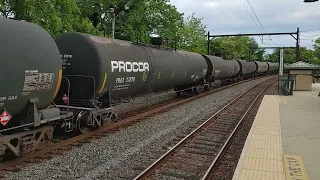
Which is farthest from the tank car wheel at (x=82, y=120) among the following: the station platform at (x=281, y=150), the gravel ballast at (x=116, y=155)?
the station platform at (x=281, y=150)

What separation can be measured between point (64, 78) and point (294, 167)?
673cm

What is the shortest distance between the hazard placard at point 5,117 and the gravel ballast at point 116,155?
107cm

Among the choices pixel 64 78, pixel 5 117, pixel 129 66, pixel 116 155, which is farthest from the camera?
→ pixel 129 66

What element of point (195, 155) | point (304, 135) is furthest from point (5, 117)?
point (304, 135)

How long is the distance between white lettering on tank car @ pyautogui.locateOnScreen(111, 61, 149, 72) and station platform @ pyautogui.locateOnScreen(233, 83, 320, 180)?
15.0ft

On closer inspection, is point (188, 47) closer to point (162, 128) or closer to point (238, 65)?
point (238, 65)

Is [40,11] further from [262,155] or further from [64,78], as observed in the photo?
[262,155]

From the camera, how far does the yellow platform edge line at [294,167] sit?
6.37 metres

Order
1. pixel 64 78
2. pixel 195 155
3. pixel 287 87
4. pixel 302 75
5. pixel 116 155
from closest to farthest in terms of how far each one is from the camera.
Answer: pixel 116 155 → pixel 195 155 → pixel 64 78 → pixel 287 87 → pixel 302 75

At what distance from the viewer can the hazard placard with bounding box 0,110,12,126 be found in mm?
6343

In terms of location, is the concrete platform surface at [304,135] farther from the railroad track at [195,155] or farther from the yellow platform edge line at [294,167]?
the railroad track at [195,155]

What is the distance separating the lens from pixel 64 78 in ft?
31.6

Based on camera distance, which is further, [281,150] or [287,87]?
[287,87]

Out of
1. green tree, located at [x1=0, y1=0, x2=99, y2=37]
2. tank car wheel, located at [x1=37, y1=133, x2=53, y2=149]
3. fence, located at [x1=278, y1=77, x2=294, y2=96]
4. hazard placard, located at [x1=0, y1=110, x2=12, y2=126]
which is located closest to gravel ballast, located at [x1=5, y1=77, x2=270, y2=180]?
tank car wheel, located at [x1=37, y1=133, x2=53, y2=149]
